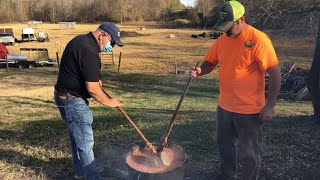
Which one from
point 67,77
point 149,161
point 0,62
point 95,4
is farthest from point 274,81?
→ point 95,4

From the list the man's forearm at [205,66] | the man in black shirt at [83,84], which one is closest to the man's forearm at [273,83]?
the man's forearm at [205,66]

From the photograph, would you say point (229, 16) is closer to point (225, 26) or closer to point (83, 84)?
point (225, 26)

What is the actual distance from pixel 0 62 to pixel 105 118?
1668 centimetres

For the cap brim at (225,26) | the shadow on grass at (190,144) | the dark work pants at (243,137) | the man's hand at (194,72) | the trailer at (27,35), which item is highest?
the cap brim at (225,26)

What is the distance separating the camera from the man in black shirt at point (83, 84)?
11.5 ft

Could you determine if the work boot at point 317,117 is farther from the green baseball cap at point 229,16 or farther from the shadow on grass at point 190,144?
the green baseball cap at point 229,16

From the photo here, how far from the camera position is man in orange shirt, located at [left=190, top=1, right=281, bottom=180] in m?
3.33

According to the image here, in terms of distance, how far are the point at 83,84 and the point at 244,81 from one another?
5.21ft

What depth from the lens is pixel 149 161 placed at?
3707mm

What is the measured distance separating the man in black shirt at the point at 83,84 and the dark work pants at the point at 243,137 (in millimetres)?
1140

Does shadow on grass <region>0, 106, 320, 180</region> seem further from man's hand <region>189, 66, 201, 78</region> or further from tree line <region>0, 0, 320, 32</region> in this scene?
tree line <region>0, 0, 320, 32</region>

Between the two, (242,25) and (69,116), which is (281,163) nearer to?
(242,25)

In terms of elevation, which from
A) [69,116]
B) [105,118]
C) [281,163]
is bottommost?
[105,118]

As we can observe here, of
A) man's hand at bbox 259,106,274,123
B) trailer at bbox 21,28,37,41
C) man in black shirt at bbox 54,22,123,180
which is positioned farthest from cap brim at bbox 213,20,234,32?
trailer at bbox 21,28,37,41
